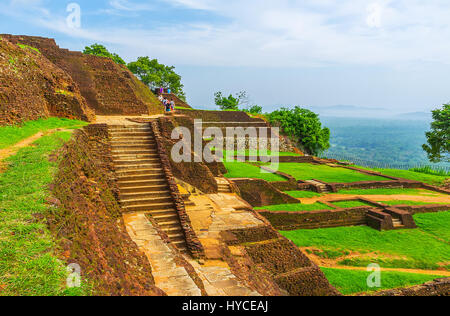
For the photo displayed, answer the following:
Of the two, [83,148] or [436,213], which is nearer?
[83,148]

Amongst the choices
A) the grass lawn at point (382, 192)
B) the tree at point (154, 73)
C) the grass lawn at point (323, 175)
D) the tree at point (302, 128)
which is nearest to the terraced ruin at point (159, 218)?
the grass lawn at point (382, 192)

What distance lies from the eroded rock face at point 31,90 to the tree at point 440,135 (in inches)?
1068

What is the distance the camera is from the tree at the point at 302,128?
110ft

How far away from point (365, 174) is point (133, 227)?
60.5 ft

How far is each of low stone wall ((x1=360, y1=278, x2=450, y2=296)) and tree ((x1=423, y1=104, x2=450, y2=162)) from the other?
21285 mm

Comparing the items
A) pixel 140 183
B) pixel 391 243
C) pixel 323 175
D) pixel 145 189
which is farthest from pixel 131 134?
pixel 323 175

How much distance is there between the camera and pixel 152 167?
28.5ft

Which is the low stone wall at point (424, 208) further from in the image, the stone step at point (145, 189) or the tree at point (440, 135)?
the tree at point (440, 135)

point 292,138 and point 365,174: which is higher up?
Result: point 292,138

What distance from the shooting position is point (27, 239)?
3.26 meters

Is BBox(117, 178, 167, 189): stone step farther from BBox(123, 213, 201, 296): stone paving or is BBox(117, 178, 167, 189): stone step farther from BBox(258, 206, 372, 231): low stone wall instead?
BBox(258, 206, 372, 231): low stone wall

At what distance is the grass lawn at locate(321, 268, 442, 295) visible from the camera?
26.4ft
